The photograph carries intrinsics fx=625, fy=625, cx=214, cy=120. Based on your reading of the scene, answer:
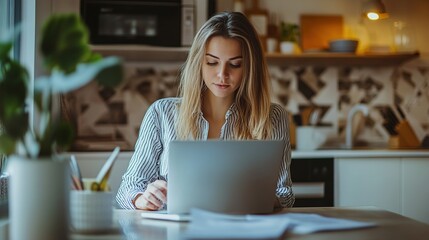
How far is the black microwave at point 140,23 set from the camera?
3586 mm

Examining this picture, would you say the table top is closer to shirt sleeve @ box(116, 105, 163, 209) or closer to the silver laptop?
the silver laptop

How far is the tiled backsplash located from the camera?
3918 mm

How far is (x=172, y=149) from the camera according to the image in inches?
59.9

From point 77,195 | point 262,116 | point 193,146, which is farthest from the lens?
point 262,116

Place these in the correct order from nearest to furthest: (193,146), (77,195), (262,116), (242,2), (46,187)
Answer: (46,187), (77,195), (193,146), (262,116), (242,2)

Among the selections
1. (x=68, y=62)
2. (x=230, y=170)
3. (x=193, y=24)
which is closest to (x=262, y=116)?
(x=230, y=170)

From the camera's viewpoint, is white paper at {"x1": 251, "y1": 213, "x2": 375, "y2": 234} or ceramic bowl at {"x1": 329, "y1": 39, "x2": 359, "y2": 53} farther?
ceramic bowl at {"x1": 329, "y1": 39, "x2": 359, "y2": 53}

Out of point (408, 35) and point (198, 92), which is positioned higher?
point (408, 35)

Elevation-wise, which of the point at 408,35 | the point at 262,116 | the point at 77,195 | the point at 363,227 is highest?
the point at 408,35

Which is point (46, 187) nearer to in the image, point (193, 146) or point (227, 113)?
point (193, 146)

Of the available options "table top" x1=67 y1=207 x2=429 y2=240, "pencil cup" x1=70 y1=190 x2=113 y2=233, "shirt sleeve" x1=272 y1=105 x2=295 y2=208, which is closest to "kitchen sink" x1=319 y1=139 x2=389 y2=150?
"shirt sleeve" x1=272 y1=105 x2=295 y2=208

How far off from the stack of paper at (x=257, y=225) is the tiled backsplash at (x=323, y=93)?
7.87 ft

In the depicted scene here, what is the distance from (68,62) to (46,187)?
0.75ft

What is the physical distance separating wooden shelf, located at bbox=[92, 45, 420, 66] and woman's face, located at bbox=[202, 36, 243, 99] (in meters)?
1.43
